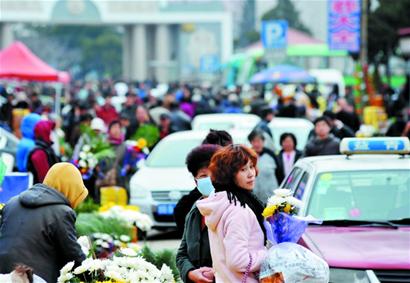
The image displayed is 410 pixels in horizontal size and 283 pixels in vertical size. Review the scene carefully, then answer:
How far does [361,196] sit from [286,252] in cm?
347

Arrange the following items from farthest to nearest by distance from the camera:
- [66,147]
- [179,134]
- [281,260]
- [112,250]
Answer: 1. [66,147]
2. [179,134]
3. [112,250]
4. [281,260]

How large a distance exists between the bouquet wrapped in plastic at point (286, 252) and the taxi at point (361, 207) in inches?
67.0

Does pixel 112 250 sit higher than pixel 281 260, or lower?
lower

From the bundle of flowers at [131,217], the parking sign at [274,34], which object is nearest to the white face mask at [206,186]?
the bundle of flowers at [131,217]

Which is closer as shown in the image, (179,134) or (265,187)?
(265,187)

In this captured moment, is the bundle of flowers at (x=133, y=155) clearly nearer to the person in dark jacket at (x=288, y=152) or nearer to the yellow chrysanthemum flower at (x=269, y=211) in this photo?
the person in dark jacket at (x=288, y=152)

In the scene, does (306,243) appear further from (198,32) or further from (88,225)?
(198,32)

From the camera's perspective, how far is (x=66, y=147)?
22719 mm

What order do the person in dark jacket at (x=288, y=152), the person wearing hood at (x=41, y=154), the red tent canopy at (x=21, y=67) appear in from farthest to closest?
the red tent canopy at (x=21, y=67), the person in dark jacket at (x=288, y=152), the person wearing hood at (x=41, y=154)

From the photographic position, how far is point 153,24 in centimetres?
10925

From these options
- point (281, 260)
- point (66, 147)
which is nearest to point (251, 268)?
point (281, 260)

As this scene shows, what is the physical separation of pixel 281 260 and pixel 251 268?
0.52ft

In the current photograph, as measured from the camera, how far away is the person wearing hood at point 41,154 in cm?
1320

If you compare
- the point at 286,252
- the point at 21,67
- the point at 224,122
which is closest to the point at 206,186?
the point at 286,252
